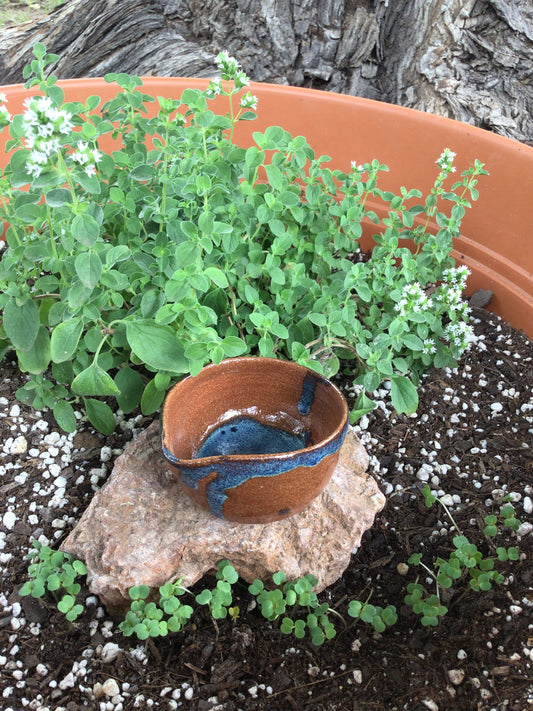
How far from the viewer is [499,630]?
38.9 inches

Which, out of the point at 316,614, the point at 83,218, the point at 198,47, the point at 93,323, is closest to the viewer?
the point at 83,218

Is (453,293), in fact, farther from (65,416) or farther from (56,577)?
(56,577)

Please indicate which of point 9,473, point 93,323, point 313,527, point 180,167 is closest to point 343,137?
point 180,167

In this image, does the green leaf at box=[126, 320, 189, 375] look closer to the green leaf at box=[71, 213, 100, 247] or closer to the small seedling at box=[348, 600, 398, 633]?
the green leaf at box=[71, 213, 100, 247]

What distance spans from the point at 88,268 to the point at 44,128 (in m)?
0.21

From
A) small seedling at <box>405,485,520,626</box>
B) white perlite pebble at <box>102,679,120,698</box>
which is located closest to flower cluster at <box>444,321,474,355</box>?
small seedling at <box>405,485,520,626</box>

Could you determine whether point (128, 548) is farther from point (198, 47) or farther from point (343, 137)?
point (198, 47)

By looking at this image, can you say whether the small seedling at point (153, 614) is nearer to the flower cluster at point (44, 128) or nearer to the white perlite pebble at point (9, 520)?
the white perlite pebble at point (9, 520)

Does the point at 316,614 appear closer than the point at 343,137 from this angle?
Yes

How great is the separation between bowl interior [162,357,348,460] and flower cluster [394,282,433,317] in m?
0.23

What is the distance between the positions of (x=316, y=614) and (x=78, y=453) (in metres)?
0.59

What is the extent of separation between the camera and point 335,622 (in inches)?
41.8

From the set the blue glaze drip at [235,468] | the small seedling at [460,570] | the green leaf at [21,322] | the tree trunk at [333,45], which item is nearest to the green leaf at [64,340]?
the green leaf at [21,322]

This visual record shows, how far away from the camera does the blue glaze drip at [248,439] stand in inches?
46.1
